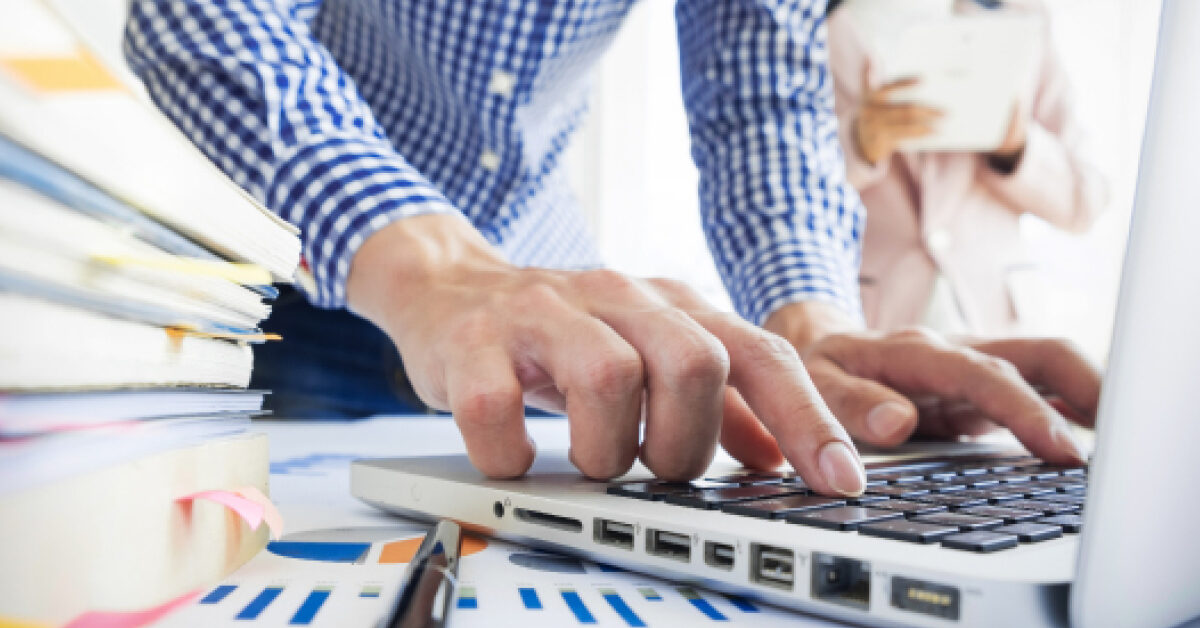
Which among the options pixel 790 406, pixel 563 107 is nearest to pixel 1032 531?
pixel 790 406

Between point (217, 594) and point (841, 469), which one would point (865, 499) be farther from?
point (217, 594)

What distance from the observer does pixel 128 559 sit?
9.1 inches

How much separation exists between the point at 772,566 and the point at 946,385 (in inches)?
17.2

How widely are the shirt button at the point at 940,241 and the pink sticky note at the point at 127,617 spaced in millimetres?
2410

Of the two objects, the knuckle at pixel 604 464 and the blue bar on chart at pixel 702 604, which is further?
the knuckle at pixel 604 464

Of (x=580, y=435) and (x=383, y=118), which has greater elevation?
(x=383, y=118)

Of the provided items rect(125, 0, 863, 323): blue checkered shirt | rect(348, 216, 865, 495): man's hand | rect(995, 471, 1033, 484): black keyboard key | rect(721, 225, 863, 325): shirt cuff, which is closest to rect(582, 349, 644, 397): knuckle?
rect(348, 216, 865, 495): man's hand

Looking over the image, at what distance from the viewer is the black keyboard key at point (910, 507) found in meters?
0.33

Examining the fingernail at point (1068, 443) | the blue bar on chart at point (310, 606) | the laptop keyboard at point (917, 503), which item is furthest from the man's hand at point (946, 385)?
the blue bar on chart at point (310, 606)

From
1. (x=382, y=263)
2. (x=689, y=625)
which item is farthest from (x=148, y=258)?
(x=382, y=263)

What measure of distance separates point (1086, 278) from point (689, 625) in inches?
98.6

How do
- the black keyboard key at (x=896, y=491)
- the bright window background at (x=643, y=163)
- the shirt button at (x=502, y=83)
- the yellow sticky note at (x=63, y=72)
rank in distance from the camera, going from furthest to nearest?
the bright window background at (x=643, y=163) < the shirt button at (x=502, y=83) < the black keyboard key at (x=896, y=491) < the yellow sticky note at (x=63, y=72)

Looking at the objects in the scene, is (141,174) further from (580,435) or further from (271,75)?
(271,75)

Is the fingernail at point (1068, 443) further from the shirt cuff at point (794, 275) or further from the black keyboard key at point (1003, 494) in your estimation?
the shirt cuff at point (794, 275)
